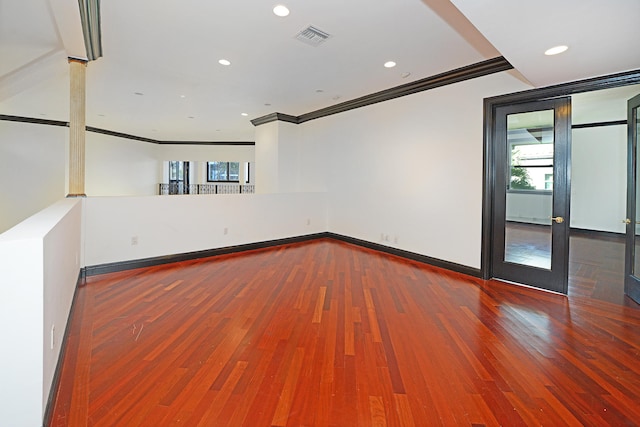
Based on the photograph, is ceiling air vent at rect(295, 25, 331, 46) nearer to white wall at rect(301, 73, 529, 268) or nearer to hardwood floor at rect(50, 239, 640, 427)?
white wall at rect(301, 73, 529, 268)

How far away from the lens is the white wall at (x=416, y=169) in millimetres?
4320

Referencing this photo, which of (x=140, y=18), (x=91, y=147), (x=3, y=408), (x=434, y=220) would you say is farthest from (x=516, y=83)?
(x=91, y=147)

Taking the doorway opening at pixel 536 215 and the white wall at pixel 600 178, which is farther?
the white wall at pixel 600 178

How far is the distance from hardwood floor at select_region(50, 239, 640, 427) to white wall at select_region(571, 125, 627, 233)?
5636 millimetres

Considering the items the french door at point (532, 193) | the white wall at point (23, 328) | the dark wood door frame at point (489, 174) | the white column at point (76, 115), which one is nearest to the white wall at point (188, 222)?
the white column at point (76, 115)

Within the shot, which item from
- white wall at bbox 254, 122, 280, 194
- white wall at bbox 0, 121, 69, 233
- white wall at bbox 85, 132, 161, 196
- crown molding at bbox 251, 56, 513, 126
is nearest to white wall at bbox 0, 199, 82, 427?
crown molding at bbox 251, 56, 513, 126

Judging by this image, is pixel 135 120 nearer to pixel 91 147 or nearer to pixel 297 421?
pixel 91 147

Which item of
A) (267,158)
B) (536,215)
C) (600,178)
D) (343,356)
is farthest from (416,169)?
(600,178)

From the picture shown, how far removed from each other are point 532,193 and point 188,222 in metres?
5.03


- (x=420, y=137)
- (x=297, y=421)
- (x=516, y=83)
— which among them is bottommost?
(x=297, y=421)

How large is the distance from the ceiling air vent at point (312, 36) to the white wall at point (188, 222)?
3.04 meters

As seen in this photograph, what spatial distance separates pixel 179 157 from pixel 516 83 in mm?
10995

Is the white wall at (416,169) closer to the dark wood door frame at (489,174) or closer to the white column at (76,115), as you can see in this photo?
the dark wood door frame at (489,174)

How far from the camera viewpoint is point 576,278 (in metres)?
4.23
